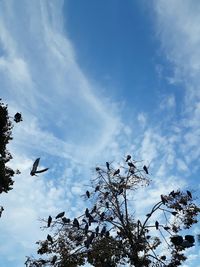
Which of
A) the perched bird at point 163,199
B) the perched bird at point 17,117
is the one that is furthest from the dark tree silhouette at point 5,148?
the perched bird at point 163,199

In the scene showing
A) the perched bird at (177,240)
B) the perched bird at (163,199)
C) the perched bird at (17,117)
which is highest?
the perched bird at (17,117)

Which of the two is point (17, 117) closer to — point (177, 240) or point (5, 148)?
point (5, 148)

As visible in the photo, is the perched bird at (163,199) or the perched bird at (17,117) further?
the perched bird at (17,117)

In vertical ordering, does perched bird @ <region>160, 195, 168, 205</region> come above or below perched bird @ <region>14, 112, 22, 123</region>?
below

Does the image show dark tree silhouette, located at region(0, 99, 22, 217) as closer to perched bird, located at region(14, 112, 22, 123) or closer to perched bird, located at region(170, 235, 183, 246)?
perched bird, located at region(14, 112, 22, 123)

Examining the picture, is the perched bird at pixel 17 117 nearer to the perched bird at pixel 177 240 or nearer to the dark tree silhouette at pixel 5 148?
the dark tree silhouette at pixel 5 148

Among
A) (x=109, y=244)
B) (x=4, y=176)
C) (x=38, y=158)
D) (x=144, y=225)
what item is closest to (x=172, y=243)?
(x=144, y=225)

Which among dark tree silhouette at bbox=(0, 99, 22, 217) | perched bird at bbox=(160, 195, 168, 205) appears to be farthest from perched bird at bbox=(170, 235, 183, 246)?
dark tree silhouette at bbox=(0, 99, 22, 217)

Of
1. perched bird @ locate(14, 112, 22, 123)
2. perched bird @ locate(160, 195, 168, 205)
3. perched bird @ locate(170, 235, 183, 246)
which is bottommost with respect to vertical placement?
perched bird @ locate(170, 235, 183, 246)

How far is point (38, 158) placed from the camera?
36.8ft

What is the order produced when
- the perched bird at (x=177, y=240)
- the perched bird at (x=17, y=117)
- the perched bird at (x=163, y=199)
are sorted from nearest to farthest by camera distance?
the perched bird at (x=177, y=240)
the perched bird at (x=163, y=199)
the perched bird at (x=17, y=117)

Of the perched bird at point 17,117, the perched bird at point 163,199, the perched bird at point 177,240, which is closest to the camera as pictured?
the perched bird at point 177,240

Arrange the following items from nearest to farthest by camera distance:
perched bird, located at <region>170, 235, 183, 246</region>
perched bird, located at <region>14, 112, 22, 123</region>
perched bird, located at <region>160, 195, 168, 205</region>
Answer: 1. perched bird, located at <region>170, 235, 183, 246</region>
2. perched bird, located at <region>160, 195, 168, 205</region>
3. perched bird, located at <region>14, 112, 22, 123</region>

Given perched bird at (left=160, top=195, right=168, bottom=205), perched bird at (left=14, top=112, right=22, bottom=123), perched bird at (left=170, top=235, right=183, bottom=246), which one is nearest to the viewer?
perched bird at (left=170, top=235, right=183, bottom=246)
